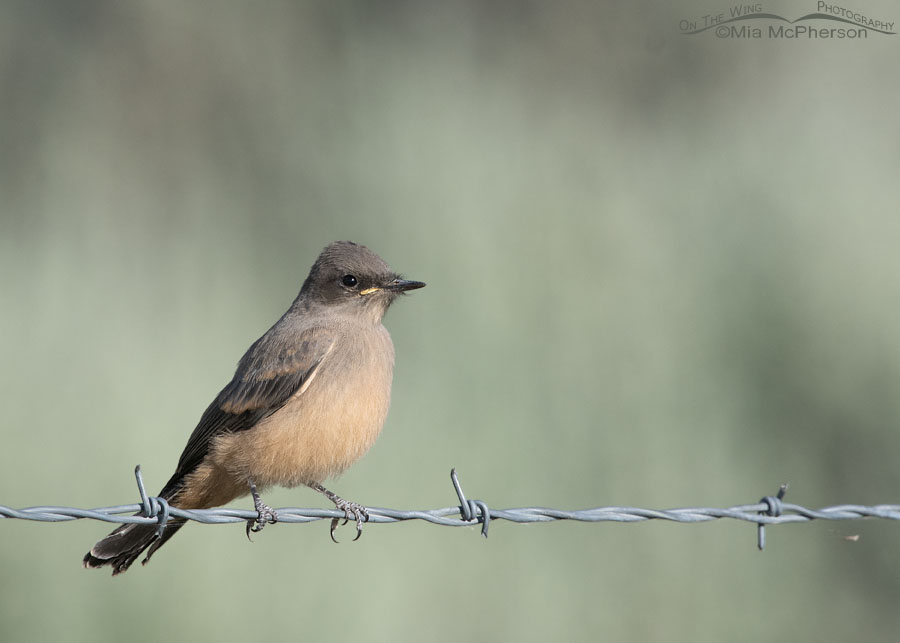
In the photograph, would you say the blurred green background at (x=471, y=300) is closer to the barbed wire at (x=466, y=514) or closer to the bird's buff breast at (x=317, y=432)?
the bird's buff breast at (x=317, y=432)

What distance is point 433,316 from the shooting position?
6461mm

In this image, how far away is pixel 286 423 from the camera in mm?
4844

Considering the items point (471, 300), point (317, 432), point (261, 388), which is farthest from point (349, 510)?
point (471, 300)

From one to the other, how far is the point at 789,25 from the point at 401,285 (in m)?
4.78

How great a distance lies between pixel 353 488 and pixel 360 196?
2153mm

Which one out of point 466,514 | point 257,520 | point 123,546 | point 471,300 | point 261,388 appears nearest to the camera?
point 466,514

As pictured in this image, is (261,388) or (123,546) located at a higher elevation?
(261,388)

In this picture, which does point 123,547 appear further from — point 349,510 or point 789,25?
point 789,25

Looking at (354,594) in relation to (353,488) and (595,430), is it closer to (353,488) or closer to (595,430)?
(353,488)

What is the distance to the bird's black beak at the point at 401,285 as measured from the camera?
5.25m

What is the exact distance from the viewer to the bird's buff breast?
481cm

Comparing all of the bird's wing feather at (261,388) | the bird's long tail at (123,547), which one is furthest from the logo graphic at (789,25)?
the bird's long tail at (123,547)

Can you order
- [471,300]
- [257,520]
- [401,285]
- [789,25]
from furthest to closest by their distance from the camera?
[789,25] < [471,300] < [401,285] < [257,520]

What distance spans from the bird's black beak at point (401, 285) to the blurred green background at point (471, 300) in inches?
39.6
